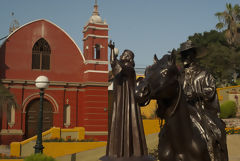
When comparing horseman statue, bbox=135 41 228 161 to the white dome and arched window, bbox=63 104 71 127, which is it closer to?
arched window, bbox=63 104 71 127

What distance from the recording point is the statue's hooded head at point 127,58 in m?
7.69

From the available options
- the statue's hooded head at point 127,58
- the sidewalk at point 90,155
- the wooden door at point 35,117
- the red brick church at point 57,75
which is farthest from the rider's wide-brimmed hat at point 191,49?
the wooden door at point 35,117

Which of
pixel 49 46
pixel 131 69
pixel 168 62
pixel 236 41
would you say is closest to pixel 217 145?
pixel 168 62

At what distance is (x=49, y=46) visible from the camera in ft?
69.2

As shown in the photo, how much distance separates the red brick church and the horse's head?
57.8 feet

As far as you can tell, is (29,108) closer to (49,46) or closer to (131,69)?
(49,46)

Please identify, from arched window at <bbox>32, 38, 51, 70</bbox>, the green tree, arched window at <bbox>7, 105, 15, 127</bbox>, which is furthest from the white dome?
the green tree

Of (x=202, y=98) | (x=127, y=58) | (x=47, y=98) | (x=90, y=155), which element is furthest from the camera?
(x=47, y=98)

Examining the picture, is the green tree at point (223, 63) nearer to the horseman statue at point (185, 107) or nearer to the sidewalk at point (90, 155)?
the sidewalk at point (90, 155)

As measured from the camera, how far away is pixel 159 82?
9.53ft

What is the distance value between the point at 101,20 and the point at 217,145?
720 inches

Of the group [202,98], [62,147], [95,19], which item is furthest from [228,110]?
[202,98]

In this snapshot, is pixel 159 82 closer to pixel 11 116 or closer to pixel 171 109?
pixel 171 109

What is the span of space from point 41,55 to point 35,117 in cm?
438
